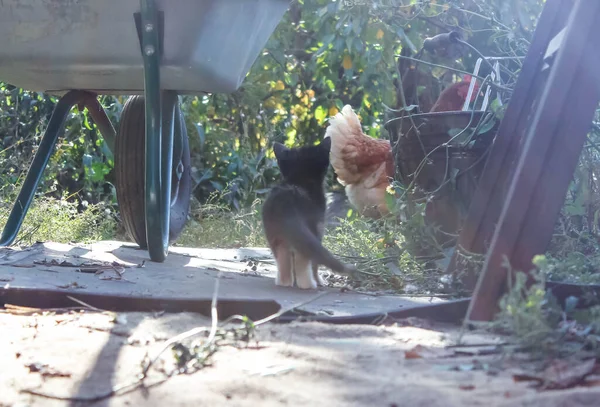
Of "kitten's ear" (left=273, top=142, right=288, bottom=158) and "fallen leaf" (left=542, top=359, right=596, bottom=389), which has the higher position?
"kitten's ear" (left=273, top=142, right=288, bottom=158)

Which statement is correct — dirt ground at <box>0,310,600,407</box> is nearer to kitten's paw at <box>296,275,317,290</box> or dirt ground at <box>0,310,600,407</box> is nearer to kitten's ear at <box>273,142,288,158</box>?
kitten's paw at <box>296,275,317,290</box>

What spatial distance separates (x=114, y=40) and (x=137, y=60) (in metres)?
0.10

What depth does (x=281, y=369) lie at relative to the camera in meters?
1.23

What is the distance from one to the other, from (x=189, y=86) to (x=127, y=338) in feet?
4.69

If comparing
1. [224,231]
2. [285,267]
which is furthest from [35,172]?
[224,231]

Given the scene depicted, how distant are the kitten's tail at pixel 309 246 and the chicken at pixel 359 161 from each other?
1.91m

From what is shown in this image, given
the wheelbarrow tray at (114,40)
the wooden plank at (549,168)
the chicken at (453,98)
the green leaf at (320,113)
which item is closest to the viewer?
the wooden plank at (549,168)

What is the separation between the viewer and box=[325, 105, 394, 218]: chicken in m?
4.23

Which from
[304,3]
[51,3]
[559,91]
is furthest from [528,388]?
[304,3]

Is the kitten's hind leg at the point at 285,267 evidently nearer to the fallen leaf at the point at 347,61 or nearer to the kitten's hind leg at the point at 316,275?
the kitten's hind leg at the point at 316,275

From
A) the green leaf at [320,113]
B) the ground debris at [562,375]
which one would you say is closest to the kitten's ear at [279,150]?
the ground debris at [562,375]

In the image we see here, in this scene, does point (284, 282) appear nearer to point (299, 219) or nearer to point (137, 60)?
point (299, 219)

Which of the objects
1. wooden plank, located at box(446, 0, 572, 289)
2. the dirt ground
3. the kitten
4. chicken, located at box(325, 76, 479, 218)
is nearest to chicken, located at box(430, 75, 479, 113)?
chicken, located at box(325, 76, 479, 218)

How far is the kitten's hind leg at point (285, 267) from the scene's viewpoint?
2414 mm
